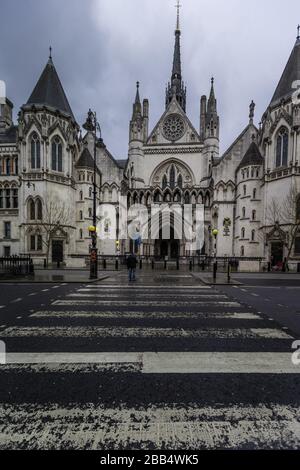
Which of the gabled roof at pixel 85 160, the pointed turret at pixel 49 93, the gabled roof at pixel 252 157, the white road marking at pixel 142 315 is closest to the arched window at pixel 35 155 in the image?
the pointed turret at pixel 49 93

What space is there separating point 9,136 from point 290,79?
37.7m

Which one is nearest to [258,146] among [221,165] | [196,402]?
[221,165]

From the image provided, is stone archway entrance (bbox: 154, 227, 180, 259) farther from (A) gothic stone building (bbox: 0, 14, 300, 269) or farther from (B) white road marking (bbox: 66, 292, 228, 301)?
(B) white road marking (bbox: 66, 292, 228, 301)

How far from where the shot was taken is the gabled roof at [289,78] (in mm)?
27322

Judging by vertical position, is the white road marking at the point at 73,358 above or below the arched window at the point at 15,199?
below

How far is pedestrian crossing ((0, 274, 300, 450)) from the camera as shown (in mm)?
2143

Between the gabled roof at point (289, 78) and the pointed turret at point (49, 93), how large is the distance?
27.0 metres

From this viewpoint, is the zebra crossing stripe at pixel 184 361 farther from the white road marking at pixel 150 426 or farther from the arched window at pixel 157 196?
the arched window at pixel 157 196

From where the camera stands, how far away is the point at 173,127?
134 feet

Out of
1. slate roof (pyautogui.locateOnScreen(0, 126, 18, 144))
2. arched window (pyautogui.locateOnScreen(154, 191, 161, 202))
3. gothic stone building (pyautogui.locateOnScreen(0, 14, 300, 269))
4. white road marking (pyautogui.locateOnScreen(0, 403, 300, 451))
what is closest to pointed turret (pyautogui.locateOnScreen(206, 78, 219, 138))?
gothic stone building (pyautogui.locateOnScreen(0, 14, 300, 269))

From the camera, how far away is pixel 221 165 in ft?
112

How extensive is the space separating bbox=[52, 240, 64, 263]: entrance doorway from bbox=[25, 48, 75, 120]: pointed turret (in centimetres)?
1722
